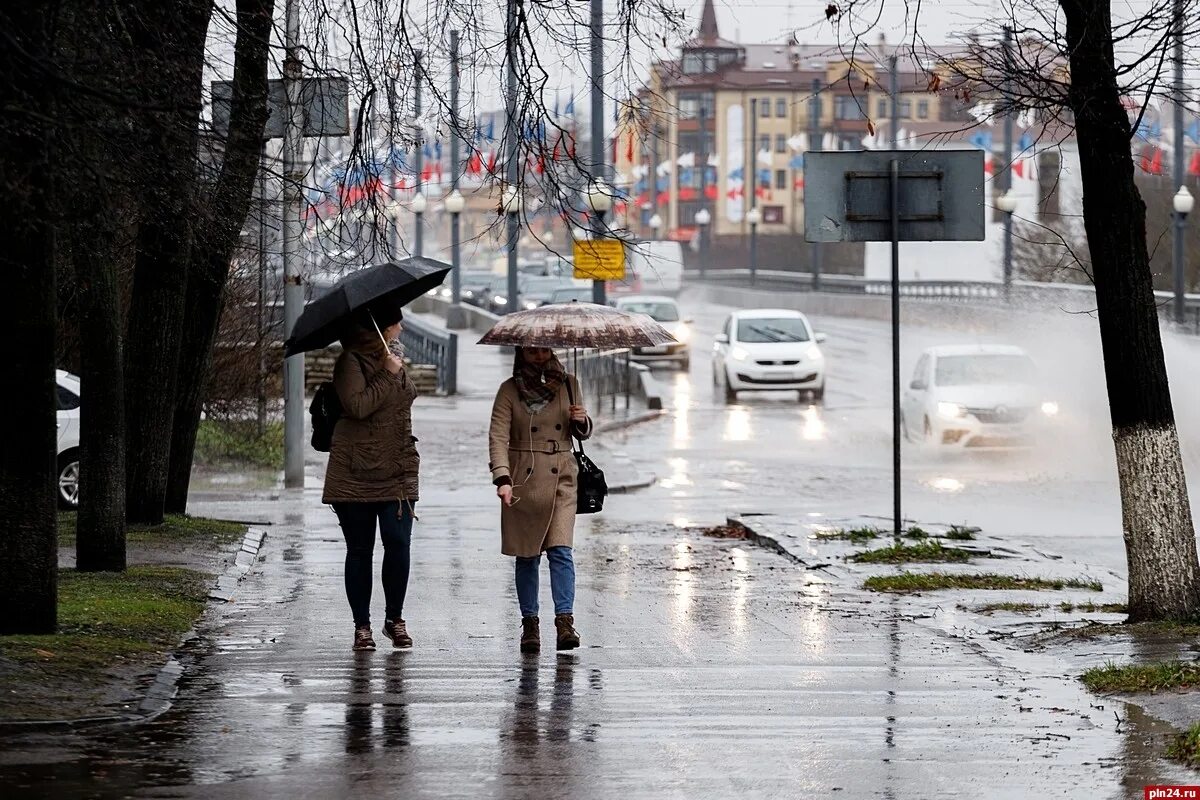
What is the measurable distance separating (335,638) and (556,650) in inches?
53.3

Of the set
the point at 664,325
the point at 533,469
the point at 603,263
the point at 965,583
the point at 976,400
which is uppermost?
the point at 603,263

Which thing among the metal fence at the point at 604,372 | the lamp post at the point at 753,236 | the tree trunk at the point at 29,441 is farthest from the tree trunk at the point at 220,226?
the lamp post at the point at 753,236

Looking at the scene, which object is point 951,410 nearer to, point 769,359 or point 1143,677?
point 769,359

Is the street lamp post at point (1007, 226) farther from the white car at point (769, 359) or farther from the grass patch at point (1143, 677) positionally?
the grass patch at point (1143, 677)

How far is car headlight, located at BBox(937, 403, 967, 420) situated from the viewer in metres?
25.8

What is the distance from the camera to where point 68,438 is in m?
18.8

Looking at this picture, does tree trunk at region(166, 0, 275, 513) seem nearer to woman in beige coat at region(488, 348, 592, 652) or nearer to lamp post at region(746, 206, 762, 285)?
woman in beige coat at region(488, 348, 592, 652)

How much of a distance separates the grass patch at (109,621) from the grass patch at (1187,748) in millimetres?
4604

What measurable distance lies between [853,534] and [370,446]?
6.93 metres

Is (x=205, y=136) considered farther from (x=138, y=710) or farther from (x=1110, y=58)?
(x=1110, y=58)

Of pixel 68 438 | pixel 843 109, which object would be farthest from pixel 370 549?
pixel 843 109

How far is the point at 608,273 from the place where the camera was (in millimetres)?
24797

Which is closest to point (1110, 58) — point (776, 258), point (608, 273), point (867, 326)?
point (608, 273)

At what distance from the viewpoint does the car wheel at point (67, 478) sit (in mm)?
18391
